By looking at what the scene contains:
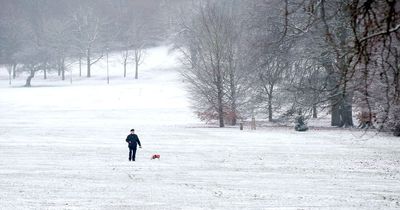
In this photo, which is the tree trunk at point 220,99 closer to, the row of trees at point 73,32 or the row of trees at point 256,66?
the row of trees at point 256,66

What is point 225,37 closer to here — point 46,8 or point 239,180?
point 239,180

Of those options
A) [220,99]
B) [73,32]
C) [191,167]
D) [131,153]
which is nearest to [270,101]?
[220,99]

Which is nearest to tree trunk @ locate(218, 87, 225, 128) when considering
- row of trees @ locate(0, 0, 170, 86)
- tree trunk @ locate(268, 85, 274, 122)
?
tree trunk @ locate(268, 85, 274, 122)

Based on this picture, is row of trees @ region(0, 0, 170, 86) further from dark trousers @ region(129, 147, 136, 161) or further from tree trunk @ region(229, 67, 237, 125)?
dark trousers @ region(129, 147, 136, 161)

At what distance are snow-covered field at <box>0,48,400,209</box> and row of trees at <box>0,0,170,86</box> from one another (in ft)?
147

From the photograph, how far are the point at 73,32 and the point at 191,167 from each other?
80.1 metres

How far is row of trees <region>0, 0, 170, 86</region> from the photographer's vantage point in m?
91.7

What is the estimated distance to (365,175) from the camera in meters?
21.3

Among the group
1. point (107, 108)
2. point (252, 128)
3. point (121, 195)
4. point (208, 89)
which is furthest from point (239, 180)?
point (107, 108)

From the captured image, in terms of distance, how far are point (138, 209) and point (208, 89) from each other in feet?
89.5

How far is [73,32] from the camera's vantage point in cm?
9969

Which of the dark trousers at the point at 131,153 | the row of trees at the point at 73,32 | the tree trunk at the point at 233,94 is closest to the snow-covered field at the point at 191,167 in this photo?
the dark trousers at the point at 131,153

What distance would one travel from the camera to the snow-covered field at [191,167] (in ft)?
56.5

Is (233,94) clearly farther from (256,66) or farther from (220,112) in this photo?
(256,66)
